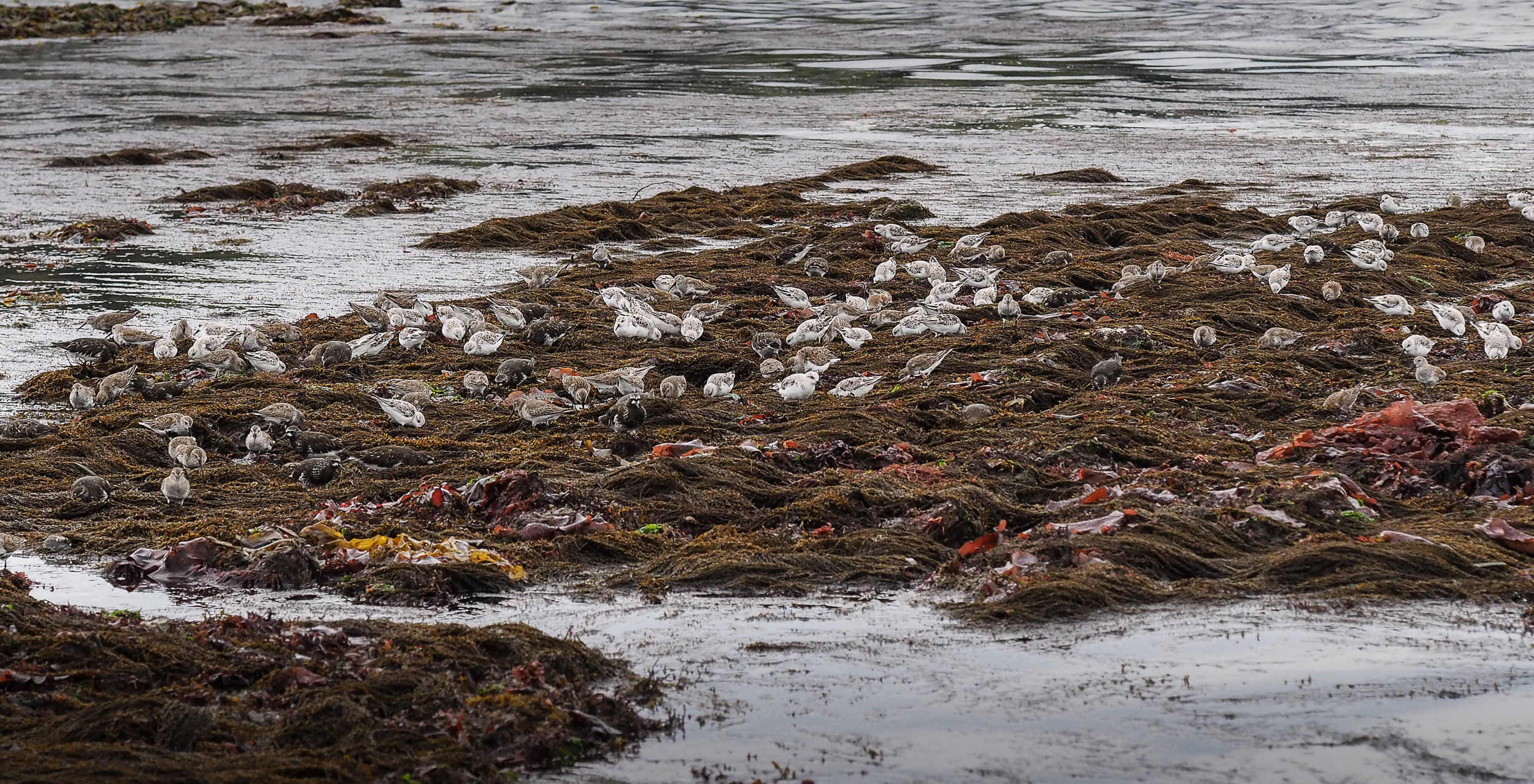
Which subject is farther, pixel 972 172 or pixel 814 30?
pixel 814 30

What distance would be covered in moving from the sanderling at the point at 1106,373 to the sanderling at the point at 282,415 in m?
4.01

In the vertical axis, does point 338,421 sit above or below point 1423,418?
below

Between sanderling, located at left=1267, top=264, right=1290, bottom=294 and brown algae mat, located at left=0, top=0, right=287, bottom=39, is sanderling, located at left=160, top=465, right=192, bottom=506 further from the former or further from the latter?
brown algae mat, located at left=0, top=0, right=287, bottom=39

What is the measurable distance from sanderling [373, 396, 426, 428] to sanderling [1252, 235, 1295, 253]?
6.78 meters

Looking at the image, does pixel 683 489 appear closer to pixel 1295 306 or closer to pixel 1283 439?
pixel 1283 439

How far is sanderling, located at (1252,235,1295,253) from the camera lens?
11297mm

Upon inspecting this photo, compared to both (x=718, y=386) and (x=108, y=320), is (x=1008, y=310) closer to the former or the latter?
(x=718, y=386)

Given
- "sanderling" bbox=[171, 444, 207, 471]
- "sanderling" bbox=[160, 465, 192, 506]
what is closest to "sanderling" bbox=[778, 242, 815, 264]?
"sanderling" bbox=[171, 444, 207, 471]

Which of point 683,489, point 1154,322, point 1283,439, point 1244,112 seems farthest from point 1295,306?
point 1244,112

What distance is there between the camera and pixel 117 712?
3.92m

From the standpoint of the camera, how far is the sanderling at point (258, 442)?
6.96 meters

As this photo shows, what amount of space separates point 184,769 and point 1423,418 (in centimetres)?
500

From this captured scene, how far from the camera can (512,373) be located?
8312 millimetres

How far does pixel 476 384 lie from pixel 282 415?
1154 millimetres
